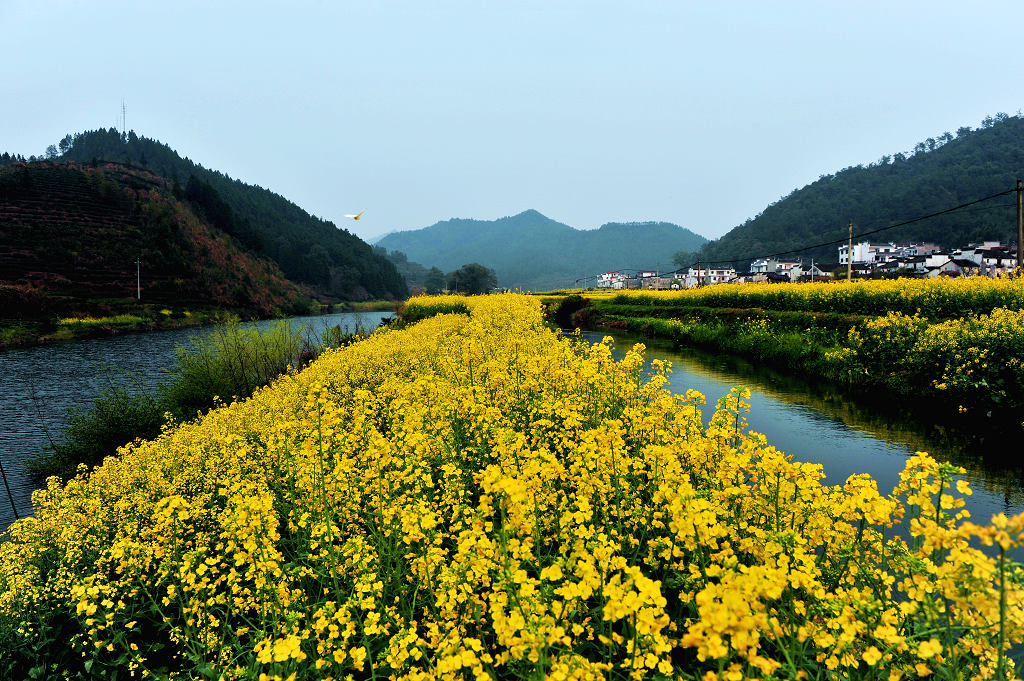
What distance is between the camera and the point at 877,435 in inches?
333

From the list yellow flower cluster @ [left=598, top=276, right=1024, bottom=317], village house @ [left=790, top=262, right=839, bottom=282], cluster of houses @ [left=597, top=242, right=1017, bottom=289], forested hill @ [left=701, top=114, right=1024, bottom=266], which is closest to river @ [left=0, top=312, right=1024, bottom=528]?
yellow flower cluster @ [left=598, top=276, right=1024, bottom=317]

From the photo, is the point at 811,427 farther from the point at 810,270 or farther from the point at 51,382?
the point at 810,270

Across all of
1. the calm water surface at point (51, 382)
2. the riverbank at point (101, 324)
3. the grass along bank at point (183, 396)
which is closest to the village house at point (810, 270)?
the grass along bank at point (183, 396)

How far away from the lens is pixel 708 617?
1547mm

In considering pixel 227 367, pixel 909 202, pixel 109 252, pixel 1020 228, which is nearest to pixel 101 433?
pixel 227 367

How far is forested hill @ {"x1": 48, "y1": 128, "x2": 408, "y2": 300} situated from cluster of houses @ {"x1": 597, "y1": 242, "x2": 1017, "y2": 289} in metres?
68.6

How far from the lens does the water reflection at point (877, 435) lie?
6.57 metres

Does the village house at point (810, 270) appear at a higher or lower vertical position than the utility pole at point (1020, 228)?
higher

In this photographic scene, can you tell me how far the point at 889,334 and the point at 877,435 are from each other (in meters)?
5.15

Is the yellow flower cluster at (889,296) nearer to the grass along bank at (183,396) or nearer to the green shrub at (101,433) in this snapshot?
the grass along bank at (183,396)

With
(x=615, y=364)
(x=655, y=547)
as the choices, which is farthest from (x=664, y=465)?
(x=615, y=364)

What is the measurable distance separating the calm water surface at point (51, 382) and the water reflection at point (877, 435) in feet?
45.2

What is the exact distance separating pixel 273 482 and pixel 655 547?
4.13 metres

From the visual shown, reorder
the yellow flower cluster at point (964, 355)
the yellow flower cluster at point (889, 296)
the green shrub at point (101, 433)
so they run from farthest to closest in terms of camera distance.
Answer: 1. the yellow flower cluster at point (889, 296)
2. the green shrub at point (101, 433)
3. the yellow flower cluster at point (964, 355)
